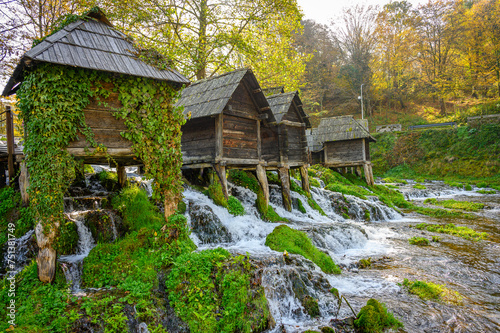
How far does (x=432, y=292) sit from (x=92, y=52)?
32.2ft

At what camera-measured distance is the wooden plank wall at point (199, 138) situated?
12219 millimetres

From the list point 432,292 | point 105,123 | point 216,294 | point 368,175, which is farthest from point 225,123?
point 368,175

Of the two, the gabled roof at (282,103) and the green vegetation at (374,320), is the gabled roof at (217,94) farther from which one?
the green vegetation at (374,320)

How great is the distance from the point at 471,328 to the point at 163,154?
25.1 ft

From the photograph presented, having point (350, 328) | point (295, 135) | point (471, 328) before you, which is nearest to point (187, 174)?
point (295, 135)

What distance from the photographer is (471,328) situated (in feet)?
18.5

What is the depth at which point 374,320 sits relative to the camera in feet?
18.4

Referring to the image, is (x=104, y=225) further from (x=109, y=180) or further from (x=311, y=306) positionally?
(x=311, y=306)

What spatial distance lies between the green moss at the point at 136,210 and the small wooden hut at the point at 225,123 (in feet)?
11.0

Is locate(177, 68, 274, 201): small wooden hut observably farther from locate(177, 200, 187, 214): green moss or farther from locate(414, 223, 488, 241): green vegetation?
locate(414, 223, 488, 241): green vegetation

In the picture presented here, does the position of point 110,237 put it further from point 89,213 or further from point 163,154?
point 163,154

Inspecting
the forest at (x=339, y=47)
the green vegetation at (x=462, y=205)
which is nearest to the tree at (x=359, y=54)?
the forest at (x=339, y=47)

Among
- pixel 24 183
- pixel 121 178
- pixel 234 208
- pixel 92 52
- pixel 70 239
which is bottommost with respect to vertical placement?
pixel 234 208

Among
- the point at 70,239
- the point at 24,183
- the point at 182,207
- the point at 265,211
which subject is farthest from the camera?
the point at 265,211
